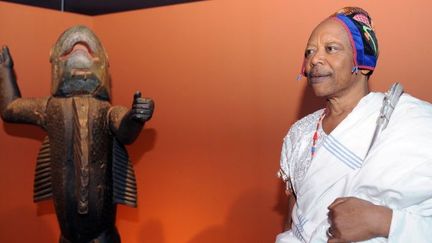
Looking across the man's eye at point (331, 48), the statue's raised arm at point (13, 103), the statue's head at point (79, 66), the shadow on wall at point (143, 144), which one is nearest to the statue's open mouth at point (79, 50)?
the statue's head at point (79, 66)

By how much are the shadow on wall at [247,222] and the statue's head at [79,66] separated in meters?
0.83

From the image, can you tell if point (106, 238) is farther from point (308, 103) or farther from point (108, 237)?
point (308, 103)

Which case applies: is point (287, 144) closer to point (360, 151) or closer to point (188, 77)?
point (360, 151)

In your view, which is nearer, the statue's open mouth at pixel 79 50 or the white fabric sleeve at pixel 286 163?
the white fabric sleeve at pixel 286 163

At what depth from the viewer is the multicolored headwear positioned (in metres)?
1.26

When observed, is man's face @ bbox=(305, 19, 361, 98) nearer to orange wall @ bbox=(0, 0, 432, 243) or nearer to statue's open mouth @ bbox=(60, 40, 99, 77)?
orange wall @ bbox=(0, 0, 432, 243)

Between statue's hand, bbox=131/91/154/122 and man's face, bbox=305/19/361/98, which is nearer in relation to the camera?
man's face, bbox=305/19/361/98

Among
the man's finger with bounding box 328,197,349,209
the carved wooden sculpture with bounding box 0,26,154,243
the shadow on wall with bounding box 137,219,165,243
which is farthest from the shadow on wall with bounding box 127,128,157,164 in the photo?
the man's finger with bounding box 328,197,349,209

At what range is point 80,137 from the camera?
5.84 feet

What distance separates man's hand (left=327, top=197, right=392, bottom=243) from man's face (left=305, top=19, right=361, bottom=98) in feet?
1.14

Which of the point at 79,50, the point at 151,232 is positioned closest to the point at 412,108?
the point at 79,50

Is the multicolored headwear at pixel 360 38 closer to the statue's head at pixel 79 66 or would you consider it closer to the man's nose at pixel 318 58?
the man's nose at pixel 318 58

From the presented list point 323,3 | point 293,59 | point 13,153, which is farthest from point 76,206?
point 323,3

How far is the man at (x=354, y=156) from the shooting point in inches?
41.1
